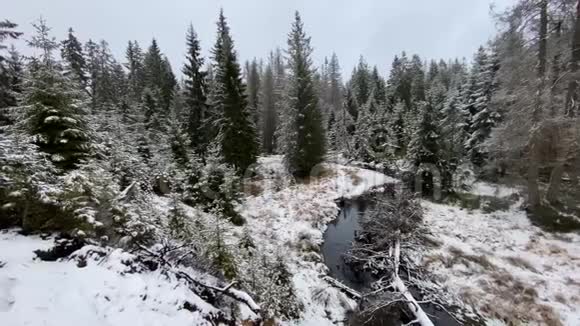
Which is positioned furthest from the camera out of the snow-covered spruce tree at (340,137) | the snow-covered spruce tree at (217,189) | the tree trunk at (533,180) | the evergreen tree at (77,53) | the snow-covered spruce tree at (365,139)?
the snow-covered spruce tree at (340,137)

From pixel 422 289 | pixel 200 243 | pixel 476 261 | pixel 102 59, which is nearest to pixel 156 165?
pixel 200 243

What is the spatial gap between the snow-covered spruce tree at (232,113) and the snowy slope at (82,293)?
12.4m

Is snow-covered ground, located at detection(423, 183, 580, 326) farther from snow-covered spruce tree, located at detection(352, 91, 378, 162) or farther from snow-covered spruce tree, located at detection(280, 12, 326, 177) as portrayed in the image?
snow-covered spruce tree, located at detection(352, 91, 378, 162)

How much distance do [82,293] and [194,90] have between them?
58.0ft

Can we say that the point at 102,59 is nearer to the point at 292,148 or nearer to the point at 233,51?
the point at 233,51

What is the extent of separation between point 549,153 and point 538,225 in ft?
8.71

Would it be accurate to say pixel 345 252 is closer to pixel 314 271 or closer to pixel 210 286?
pixel 314 271

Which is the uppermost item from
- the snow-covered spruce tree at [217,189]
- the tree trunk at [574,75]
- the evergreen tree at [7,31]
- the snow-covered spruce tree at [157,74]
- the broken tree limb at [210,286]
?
the snow-covered spruce tree at [157,74]

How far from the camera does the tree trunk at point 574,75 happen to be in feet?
28.7

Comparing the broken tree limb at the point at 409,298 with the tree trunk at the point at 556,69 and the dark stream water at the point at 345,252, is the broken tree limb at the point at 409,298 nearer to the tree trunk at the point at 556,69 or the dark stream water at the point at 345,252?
the dark stream water at the point at 345,252

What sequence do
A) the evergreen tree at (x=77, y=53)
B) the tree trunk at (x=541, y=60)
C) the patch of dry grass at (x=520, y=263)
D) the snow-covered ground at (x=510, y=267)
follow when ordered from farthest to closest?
the evergreen tree at (x=77, y=53)
the tree trunk at (x=541, y=60)
the patch of dry grass at (x=520, y=263)
the snow-covered ground at (x=510, y=267)

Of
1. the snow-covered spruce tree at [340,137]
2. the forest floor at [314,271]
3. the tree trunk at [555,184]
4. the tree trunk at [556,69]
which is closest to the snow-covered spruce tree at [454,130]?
the forest floor at [314,271]

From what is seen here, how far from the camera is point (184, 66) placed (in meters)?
18.9

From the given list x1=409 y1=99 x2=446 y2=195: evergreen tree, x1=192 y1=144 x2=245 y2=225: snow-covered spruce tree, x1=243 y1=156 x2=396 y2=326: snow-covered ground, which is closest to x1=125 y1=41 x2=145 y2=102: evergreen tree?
x1=243 y1=156 x2=396 y2=326: snow-covered ground
